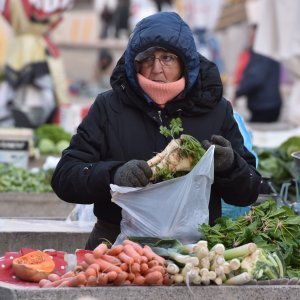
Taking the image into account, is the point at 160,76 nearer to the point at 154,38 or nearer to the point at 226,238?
the point at 154,38

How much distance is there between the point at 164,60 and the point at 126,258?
3.33 ft

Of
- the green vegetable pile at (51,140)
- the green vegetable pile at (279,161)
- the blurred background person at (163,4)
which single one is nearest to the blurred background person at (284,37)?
the green vegetable pile at (51,140)

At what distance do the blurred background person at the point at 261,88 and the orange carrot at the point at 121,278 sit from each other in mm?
9979

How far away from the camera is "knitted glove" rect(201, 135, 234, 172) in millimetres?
5078

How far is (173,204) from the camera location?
5.12 metres

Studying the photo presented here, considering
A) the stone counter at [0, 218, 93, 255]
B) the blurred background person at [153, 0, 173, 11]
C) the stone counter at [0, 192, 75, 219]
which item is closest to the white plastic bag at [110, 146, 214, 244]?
the stone counter at [0, 218, 93, 255]

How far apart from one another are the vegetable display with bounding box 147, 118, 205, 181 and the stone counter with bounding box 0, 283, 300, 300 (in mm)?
579

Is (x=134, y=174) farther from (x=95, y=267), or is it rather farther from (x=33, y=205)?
(x=33, y=205)

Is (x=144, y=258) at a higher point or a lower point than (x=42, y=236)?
higher

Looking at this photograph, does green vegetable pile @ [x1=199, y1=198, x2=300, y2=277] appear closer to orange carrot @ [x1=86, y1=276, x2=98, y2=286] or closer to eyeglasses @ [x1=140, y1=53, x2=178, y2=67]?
orange carrot @ [x1=86, y1=276, x2=98, y2=286]

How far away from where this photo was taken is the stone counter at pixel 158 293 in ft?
15.4

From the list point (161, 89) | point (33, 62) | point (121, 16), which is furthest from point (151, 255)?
point (121, 16)

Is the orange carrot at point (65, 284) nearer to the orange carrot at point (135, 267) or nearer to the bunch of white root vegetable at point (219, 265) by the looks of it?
the orange carrot at point (135, 267)

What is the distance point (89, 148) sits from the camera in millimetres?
5344
